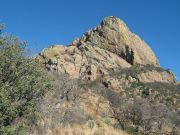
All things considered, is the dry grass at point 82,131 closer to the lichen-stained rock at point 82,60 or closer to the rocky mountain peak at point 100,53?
the lichen-stained rock at point 82,60

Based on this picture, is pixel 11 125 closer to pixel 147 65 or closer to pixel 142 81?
pixel 142 81

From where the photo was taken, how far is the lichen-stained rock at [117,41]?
185375 mm

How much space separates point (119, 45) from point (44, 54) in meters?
34.7

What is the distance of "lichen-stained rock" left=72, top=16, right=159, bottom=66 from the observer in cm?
18538

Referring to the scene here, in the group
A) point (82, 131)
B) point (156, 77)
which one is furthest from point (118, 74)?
point (82, 131)

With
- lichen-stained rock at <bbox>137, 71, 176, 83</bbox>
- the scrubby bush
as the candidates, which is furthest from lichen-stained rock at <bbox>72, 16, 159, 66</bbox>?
the scrubby bush

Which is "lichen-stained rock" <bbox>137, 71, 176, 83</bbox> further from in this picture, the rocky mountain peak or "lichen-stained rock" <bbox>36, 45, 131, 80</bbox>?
"lichen-stained rock" <bbox>36, 45, 131, 80</bbox>

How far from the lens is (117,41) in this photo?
616 feet

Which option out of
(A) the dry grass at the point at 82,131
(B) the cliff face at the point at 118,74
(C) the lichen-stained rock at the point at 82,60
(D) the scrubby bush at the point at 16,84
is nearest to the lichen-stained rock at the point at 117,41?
(B) the cliff face at the point at 118,74

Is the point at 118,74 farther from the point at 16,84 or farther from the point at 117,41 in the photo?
the point at 16,84

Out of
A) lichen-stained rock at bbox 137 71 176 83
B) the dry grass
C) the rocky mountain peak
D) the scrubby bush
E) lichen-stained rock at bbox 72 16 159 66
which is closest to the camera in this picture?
the scrubby bush

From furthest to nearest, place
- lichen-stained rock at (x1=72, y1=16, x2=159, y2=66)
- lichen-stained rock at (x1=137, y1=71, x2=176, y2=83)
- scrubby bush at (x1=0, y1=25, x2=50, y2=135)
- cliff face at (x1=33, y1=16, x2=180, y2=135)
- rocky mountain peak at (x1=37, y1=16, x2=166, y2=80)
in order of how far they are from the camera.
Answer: lichen-stained rock at (x1=72, y1=16, x2=159, y2=66), lichen-stained rock at (x1=137, y1=71, x2=176, y2=83), rocky mountain peak at (x1=37, y1=16, x2=166, y2=80), cliff face at (x1=33, y1=16, x2=180, y2=135), scrubby bush at (x1=0, y1=25, x2=50, y2=135)

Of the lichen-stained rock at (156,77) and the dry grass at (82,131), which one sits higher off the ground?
the lichen-stained rock at (156,77)

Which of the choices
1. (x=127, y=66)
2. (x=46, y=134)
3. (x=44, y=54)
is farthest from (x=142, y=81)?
(x=46, y=134)
